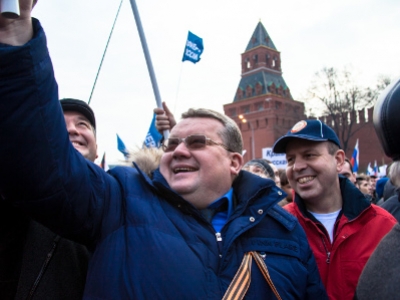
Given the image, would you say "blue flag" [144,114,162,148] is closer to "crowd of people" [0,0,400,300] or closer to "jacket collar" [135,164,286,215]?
"crowd of people" [0,0,400,300]

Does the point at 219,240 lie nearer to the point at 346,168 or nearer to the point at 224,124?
the point at 224,124

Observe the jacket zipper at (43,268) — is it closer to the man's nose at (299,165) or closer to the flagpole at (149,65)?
the flagpole at (149,65)

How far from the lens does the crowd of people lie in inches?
52.5

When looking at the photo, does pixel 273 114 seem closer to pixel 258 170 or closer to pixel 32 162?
pixel 258 170

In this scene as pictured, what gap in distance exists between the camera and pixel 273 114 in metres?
53.1

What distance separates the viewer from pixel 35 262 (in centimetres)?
174

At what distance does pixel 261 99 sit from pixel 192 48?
49.5 meters

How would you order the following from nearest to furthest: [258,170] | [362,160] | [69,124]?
1. [69,124]
2. [258,170]
3. [362,160]

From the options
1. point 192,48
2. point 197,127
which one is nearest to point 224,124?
point 197,127

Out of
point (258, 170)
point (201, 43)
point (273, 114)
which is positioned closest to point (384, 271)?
point (258, 170)

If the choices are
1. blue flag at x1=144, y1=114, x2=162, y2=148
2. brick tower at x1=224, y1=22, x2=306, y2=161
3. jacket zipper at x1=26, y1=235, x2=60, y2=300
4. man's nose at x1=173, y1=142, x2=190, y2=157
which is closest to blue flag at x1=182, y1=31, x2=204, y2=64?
blue flag at x1=144, y1=114, x2=162, y2=148

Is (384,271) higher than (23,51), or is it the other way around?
(23,51)

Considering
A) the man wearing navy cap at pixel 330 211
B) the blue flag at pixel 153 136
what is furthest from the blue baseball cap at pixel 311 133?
the blue flag at pixel 153 136

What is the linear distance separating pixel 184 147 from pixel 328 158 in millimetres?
1210
